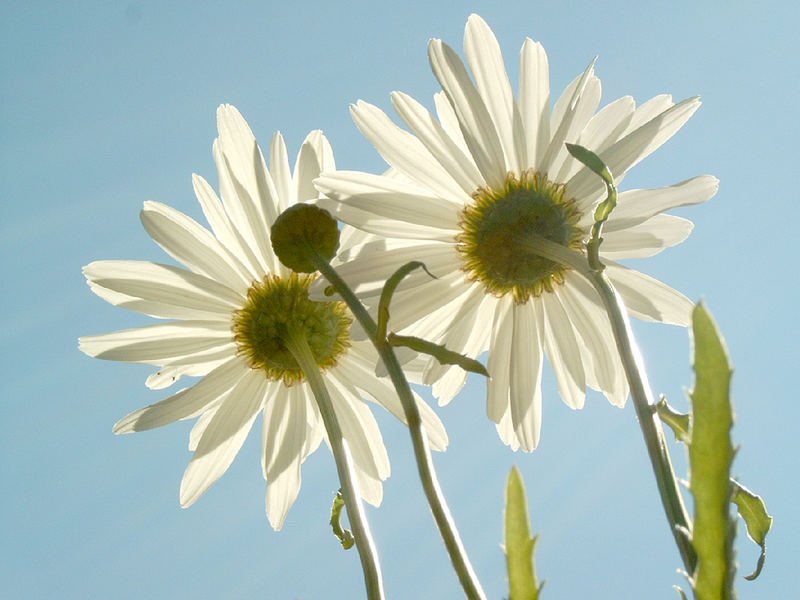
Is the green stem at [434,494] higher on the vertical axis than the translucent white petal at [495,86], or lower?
lower

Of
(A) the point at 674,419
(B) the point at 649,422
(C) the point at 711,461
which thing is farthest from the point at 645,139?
(C) the point at 711,461

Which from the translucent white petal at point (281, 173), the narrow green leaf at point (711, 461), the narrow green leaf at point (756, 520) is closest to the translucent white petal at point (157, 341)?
the translucent white petal at point (281, 173)

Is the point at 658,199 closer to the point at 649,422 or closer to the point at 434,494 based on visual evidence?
the point at 649,422

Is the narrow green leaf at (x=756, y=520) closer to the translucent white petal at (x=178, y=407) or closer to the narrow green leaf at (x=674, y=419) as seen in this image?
the narrow green leaf at (x=674, y=419)

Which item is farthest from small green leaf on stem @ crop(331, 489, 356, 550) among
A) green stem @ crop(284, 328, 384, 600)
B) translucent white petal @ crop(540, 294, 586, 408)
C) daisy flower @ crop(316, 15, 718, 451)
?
translucent white petal @ crop(540, 294, 586, 408)

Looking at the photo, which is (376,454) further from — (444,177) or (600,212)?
(600,212)

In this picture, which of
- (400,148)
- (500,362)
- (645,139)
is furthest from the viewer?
(500,362)
